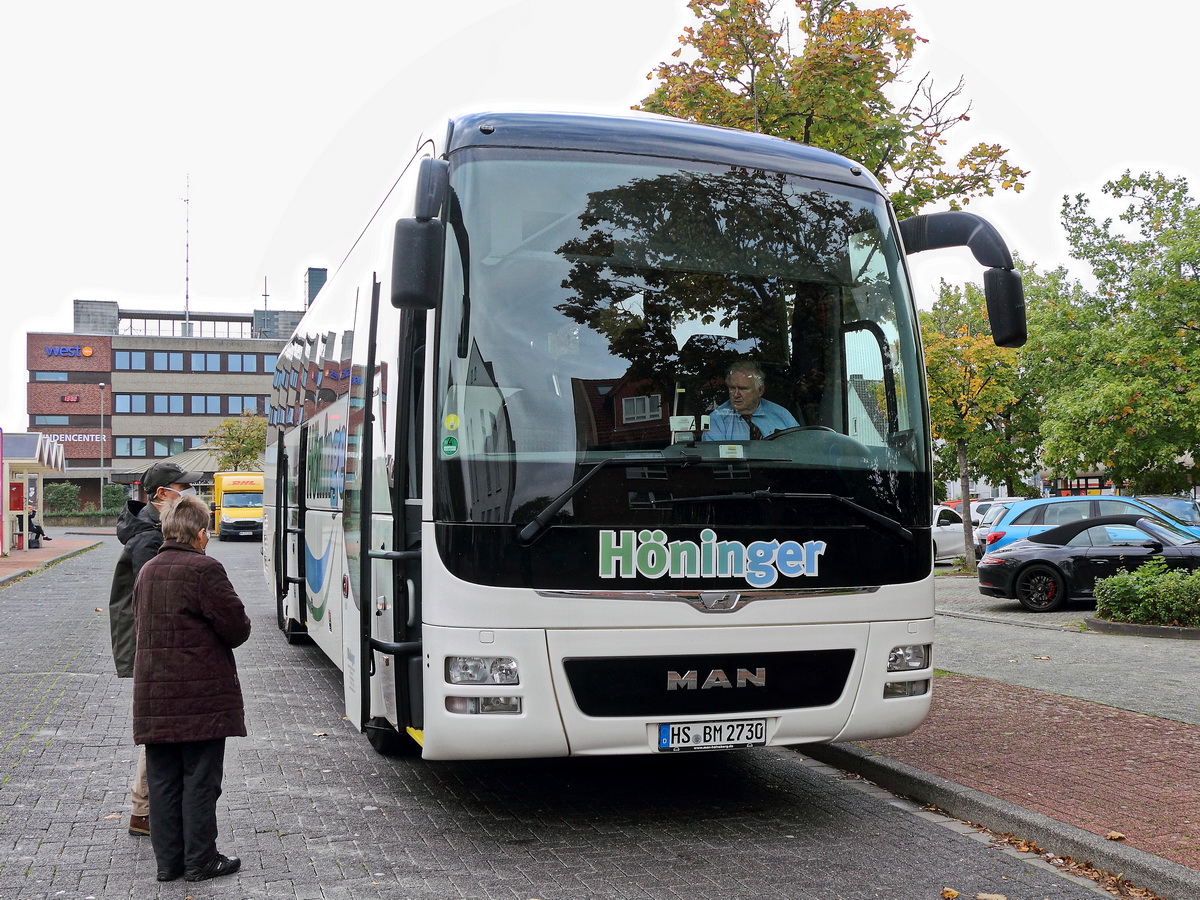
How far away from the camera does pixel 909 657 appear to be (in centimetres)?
600

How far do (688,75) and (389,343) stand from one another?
694 centimetres

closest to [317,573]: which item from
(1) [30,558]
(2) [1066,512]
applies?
(2) [1066,512]

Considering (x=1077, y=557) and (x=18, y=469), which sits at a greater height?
(x=18, y=469)

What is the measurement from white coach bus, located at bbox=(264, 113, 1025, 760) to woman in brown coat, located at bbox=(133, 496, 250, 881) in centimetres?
91

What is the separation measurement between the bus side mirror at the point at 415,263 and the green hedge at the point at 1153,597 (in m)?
11.3

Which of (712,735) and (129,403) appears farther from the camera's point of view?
(129,403)

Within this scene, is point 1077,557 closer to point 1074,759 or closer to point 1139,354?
point 1074,759

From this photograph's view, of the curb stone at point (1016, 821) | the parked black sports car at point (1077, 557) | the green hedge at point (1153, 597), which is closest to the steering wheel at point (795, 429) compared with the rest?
the curb stone at point (1016, 821)

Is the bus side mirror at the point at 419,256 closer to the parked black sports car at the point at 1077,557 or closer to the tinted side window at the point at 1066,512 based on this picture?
the parked black sports car at the point at 1077,557

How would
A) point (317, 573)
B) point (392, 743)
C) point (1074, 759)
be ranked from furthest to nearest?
point (317, 573) < point (392, 743) < point (1074, 759)

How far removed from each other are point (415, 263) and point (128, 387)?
317 feet

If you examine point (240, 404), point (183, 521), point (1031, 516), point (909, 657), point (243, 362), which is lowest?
point (909, 657)

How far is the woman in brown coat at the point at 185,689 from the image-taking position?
4910mm

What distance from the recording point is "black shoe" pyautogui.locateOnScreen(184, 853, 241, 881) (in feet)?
16.3
